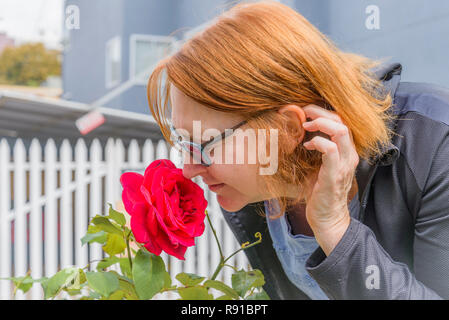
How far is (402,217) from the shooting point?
0.65 metres

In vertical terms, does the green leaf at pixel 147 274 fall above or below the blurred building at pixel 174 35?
below

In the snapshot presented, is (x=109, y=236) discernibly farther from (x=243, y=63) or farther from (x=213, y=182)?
(x=243, y=63)

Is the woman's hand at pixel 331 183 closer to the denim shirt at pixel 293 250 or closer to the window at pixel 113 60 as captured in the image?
the denim shirt at pixel 293 250

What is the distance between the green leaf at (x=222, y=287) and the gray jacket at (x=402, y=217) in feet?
0.35

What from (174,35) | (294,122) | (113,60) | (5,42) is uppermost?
(5,42)

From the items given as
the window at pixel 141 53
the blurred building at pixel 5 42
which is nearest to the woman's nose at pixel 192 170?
the window at pixel 141 53

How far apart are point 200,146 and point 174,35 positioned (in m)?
0.30

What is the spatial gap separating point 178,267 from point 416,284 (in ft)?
10.4

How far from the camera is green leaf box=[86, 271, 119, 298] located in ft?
1.65

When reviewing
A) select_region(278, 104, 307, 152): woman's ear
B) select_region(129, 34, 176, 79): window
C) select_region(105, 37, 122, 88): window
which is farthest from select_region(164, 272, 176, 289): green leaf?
select_region(105, 37, 122, 88): window

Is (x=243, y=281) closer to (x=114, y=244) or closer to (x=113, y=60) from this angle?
(x=114, y=244)

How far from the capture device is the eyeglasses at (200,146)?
0.63m

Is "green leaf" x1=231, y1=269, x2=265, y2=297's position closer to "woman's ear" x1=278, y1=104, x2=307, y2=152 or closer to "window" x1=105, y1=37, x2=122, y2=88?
"woman's ear" x1=278, y1=104, x2=307, y2=152

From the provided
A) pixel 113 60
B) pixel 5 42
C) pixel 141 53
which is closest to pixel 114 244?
pixel 141 53
